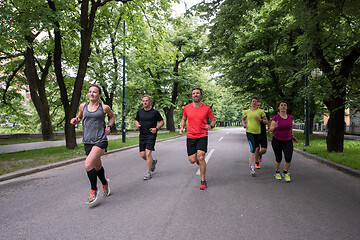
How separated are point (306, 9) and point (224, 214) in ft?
15.8

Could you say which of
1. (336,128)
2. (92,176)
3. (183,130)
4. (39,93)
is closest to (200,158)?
(183,130)

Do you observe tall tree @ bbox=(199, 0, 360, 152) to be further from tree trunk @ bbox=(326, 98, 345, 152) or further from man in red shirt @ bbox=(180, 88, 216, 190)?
man in red shirt @ bbox=(180, 88, 216, 190)

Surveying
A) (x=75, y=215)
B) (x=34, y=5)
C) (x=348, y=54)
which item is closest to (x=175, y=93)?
(x=34, y=5)

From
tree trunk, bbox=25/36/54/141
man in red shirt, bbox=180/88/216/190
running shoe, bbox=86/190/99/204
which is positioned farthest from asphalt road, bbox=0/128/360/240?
tree trunk, bbox=25/36/54/141

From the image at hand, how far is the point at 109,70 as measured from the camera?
805 inches

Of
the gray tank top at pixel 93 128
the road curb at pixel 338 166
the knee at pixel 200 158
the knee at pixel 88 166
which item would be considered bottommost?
the road curb at pixel 338 166

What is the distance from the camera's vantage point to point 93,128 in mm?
3857

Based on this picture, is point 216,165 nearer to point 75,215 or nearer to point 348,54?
point 75,215

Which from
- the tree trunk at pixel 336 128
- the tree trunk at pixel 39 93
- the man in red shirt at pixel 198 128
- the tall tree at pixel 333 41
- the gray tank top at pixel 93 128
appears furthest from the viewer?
the tree trunk at pixel 39 93

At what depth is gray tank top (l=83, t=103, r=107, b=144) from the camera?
3.85 meters

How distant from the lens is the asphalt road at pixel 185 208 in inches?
110

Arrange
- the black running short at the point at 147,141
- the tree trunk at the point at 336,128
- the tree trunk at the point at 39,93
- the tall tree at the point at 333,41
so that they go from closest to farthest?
the tall tree at the point at 333,41 < the black running short at the point at 147,141 < the tree trunk at the point at 336,128 < the tree trunk at the point at 39,93

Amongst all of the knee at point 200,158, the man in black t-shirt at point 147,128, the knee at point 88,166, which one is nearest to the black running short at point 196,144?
the knee at point 200,158

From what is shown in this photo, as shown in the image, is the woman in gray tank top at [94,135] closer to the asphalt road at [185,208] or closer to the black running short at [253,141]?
the asphalt road at [185,208]
